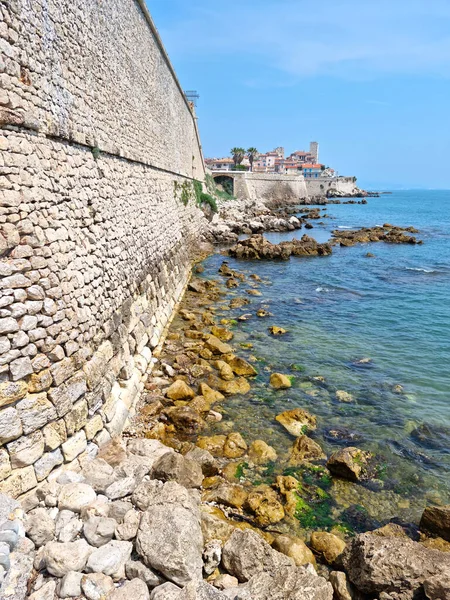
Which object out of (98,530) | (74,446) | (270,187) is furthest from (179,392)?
(270,187)

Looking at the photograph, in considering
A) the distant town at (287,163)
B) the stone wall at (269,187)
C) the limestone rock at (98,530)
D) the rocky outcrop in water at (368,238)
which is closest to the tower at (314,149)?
the distant town at (287,163)

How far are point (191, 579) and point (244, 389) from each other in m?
5.75

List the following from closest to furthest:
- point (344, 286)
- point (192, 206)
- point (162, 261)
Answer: point (162, 261) < point (344, 286) < point (192, 206)

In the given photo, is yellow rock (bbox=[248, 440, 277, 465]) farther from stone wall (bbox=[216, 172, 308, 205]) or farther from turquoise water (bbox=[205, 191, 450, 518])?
stone wall (bbox=[216, 172, 308, 205])

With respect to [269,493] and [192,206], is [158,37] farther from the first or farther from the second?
[269,493]

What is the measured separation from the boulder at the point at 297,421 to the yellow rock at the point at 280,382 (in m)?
1.23

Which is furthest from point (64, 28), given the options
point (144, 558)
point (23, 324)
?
point (144, 558)

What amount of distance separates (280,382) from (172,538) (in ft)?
19.9

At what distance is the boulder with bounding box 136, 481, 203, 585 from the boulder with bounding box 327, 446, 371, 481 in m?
3.15

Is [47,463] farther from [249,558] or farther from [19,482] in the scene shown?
[249,558]

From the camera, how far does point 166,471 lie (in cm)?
581

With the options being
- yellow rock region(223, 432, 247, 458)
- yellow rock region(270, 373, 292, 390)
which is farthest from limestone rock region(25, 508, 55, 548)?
yellow rock region(270, 373, 292, 390)

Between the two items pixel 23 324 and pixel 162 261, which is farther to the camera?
pixel 162 261

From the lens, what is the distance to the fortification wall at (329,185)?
89.8m
